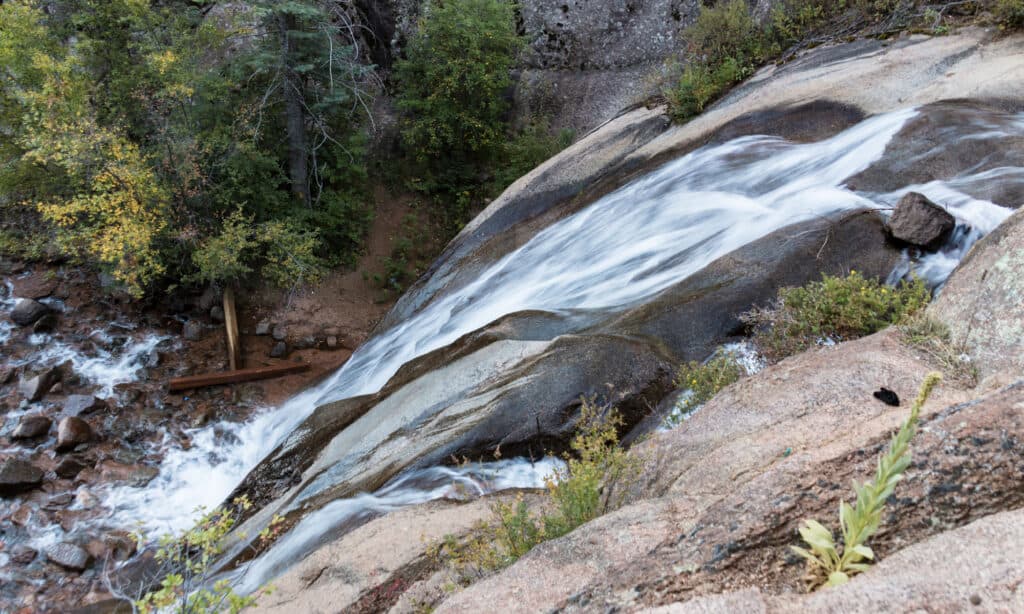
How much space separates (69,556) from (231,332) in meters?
4.98

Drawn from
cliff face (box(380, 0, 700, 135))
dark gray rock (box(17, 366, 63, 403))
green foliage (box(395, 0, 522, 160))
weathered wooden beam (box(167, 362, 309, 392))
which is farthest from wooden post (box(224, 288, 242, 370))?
cliff face (box(380, 0, 700, 135))

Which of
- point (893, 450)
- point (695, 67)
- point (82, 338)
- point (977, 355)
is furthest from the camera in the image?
point (82, 338)

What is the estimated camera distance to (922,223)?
6.42 metres

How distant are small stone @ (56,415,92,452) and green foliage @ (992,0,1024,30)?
49.6ft

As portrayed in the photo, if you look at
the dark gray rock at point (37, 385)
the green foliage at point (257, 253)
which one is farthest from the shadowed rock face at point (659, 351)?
the dark gray rock at point (37, 385)

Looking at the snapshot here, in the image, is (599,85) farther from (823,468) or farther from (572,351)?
(823,468)

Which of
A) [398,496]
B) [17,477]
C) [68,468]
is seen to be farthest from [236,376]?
[398,496]

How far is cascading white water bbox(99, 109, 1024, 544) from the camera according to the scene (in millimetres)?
7676

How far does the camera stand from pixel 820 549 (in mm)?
2514

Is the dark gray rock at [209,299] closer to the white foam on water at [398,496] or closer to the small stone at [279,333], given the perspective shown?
the small stone at [279,333]

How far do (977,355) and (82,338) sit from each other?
1425 cm

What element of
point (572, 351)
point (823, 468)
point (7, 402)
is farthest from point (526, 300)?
point (7, 402)

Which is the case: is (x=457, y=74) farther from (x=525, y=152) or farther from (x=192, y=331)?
(x=192, y=331)

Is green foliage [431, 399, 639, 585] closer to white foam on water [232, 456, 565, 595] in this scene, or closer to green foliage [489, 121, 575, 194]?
white foam on water [232, 456, 565, 595]
